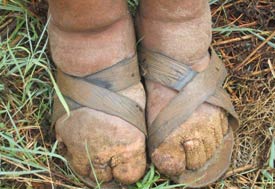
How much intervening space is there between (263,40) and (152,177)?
21.1 inches

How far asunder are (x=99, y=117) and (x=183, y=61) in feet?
0.74

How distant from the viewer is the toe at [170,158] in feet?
4.32

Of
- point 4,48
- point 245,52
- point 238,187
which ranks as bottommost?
point 238,187

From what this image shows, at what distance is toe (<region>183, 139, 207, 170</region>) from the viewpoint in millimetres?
1316

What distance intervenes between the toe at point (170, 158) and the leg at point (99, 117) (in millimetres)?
36

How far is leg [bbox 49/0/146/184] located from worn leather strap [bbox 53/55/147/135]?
0.01 meters

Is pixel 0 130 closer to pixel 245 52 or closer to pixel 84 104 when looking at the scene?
pixel 84 104

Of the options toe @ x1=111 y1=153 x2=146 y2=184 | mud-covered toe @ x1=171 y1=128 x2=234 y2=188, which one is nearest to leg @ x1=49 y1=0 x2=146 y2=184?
toe @ x1=111 y1=153 x2=146 y2=184

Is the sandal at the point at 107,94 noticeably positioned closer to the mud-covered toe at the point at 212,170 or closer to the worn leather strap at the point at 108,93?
the worn leather strap at the point at 108,93

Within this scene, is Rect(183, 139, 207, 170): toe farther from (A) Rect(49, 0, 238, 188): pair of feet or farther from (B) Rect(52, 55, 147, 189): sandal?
(B) Rect(52, 55, 147, 189): sandal

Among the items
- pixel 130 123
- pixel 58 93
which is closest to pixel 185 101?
pixel 130 123

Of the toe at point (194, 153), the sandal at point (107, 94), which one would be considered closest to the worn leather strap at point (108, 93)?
the sandal at point (107, 94)

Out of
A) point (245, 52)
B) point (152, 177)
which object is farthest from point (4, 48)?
point (245, 52)

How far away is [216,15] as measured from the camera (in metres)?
1.70
